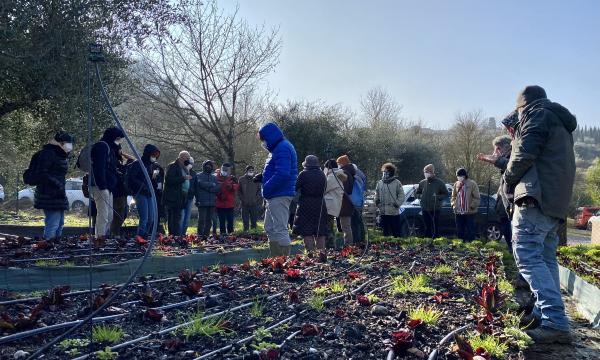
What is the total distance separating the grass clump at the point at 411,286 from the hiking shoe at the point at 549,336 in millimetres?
942

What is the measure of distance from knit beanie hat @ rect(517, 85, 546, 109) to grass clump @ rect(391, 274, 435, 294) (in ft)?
6.14

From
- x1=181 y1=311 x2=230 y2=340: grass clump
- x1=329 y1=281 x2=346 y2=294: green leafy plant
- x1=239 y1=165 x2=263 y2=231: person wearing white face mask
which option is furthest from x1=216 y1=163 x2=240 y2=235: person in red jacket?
x1=181 y1=311 x2=230 y2=340: grass clump

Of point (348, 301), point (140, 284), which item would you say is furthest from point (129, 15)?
point (348, 301)

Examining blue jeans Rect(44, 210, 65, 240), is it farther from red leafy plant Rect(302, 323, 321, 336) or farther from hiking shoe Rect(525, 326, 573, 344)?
hiking shoe Rect(525, 326, 573, 344)

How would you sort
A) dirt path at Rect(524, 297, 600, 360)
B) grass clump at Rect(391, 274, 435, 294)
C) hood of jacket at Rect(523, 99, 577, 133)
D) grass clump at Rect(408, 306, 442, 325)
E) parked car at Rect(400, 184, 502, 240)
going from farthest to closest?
parked car at Rect(400, 184, 502, 240) → grass clump at Rect(391, 274, 435, 294) → hood of jacket at Rect(523, 99, 577, 133) → dirt path at Rect(524, 297, 600, 360) → grass clump at Rect(408, 306, 442, 325)

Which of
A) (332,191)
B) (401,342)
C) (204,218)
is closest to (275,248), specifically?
(332,191)

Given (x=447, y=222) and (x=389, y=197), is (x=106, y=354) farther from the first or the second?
(x=447, y=222)

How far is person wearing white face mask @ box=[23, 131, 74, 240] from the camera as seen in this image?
7.82 m

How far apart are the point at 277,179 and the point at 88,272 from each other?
257 centimetres

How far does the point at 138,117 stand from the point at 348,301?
19.2 meters

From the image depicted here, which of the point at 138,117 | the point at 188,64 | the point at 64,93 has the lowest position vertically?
the point at 64,93

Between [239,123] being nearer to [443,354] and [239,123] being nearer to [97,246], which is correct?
[97,246]

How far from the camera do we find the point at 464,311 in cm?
430

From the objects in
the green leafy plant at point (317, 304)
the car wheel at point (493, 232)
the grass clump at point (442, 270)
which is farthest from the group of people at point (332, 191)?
the car wheel at point (493, 232)
